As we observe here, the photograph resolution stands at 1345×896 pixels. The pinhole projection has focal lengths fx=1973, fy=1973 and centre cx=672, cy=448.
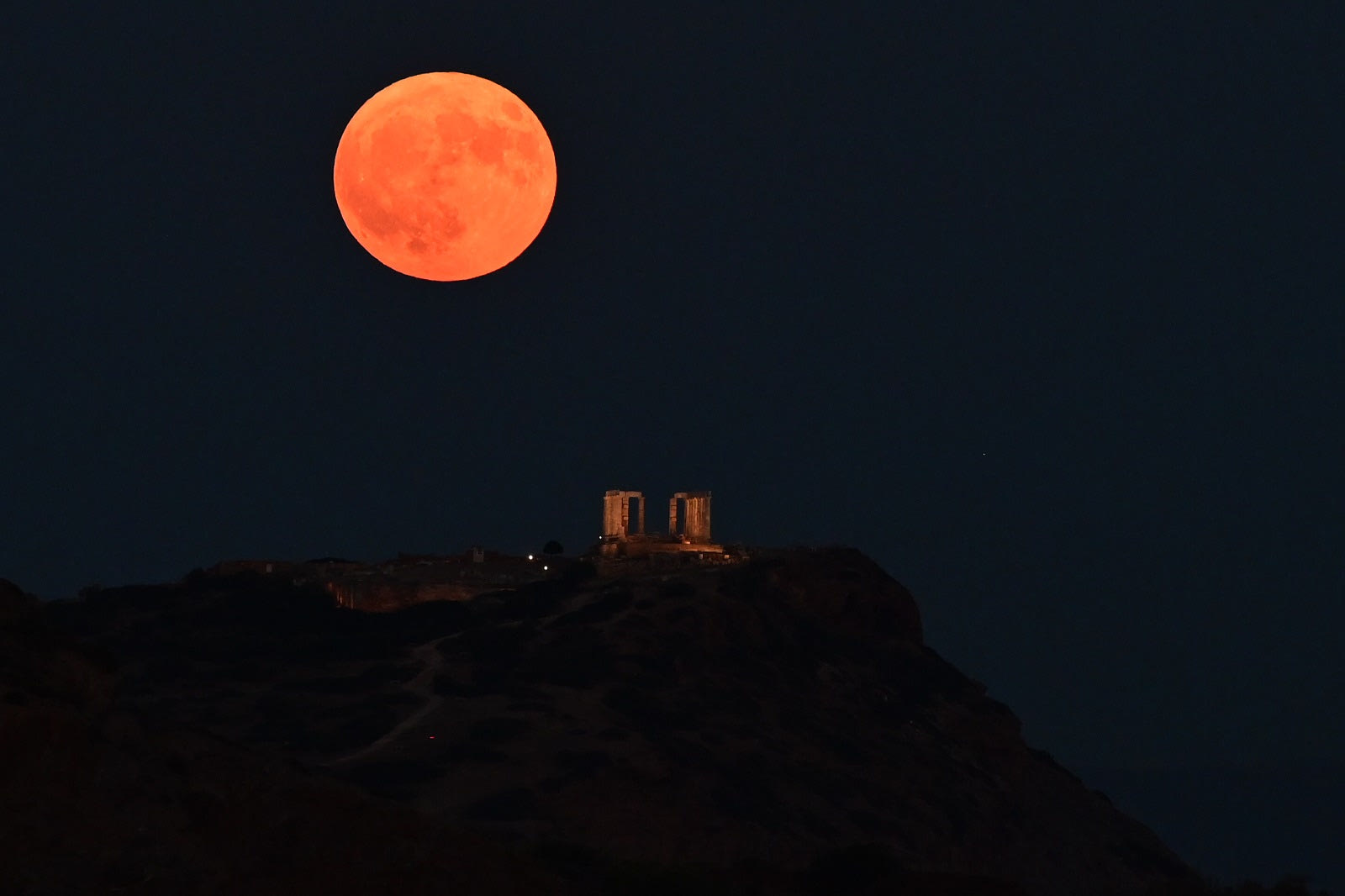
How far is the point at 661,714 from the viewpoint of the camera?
8131 centimetres

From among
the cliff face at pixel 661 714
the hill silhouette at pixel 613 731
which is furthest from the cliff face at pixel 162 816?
the cliff face at pixel 661 714

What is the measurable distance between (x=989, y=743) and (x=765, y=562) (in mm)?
15243

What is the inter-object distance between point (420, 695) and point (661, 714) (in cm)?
1018

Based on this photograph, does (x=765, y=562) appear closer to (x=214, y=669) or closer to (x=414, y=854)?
(x=214, y=669)

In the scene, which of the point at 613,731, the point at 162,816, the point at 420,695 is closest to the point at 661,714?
the point at 613,731

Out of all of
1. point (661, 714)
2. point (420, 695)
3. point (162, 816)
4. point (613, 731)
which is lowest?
point (613, 731)

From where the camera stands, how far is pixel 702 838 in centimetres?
6838

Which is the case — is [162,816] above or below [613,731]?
above

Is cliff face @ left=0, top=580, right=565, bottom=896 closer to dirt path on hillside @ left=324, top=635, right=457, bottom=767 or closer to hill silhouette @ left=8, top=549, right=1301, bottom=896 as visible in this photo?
hill silhouette @ left=8, top=549, right=1301, bottom=896

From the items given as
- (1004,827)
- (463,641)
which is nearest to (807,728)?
(1004,827)

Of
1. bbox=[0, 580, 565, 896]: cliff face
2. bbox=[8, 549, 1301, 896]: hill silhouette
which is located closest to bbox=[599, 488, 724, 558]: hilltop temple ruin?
bbox=[8, 549, 1301, 896]: hill silhouette

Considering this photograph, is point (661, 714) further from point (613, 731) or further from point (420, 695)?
point (420, 695)

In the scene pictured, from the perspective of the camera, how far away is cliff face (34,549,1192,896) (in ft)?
228

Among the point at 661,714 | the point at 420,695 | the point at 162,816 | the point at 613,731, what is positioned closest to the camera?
the point at 162,816
